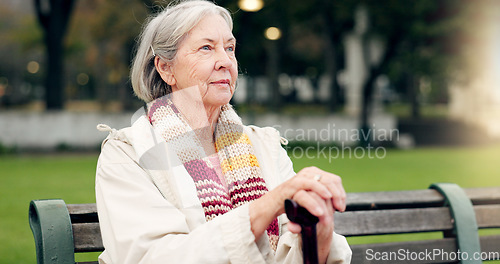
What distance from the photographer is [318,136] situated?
2284 centimetres

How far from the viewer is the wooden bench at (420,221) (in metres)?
3.33

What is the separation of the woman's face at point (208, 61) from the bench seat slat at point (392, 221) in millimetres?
899

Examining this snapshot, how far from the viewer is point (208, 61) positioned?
3.01m

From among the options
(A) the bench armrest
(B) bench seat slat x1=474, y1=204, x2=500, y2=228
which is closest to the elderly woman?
(A) the bench armrest

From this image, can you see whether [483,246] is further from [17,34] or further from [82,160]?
[17,34]

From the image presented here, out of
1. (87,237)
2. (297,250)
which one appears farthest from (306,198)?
(87,237)

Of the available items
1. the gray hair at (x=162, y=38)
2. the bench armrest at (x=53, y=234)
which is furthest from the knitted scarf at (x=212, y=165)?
the bench armrest at (x=53, y=234)

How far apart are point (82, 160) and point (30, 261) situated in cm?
1148

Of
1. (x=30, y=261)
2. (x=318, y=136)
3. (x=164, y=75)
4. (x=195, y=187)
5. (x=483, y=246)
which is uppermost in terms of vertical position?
(x=164, y=75)

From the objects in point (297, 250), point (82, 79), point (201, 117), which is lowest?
point (82, 79)

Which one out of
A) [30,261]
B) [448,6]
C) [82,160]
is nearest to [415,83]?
[448,6]

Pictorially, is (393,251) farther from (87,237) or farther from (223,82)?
(87,237)

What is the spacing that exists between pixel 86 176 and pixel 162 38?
11.3 m

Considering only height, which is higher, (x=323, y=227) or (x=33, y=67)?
(x=323, y=227)
